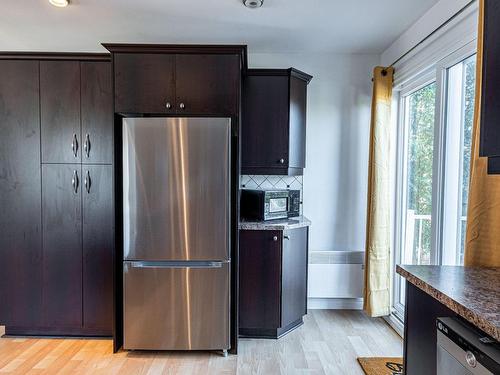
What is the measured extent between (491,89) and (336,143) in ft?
6.50

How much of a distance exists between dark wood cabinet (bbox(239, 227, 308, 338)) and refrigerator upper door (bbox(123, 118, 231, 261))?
344 mm

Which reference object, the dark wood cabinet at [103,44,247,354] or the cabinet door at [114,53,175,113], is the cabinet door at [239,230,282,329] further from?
the cabinet door at [114,53,175,113]

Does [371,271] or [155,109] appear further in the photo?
[371,271]

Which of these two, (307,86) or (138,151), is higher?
(307,86)

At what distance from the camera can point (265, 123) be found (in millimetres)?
2787

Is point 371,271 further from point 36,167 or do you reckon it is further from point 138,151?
point 36,167

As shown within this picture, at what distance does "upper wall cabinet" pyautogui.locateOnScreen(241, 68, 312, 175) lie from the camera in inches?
109

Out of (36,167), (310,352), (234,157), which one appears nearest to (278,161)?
(234,157)

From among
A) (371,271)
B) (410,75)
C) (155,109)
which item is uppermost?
(410,75)

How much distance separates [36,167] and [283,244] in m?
2.01

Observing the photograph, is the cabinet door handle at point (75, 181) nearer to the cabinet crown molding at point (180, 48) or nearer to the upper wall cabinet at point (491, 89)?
the cabinet crown molding at point (180, 48)

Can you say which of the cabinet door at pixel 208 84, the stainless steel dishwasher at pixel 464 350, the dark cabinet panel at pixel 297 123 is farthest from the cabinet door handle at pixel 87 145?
the stainless steel dishwasher at pixel 464 350

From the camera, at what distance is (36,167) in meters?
2.47

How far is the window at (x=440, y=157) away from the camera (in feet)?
6.75
